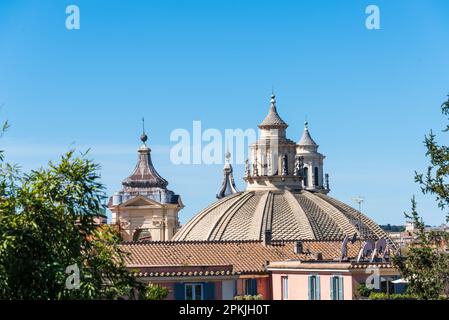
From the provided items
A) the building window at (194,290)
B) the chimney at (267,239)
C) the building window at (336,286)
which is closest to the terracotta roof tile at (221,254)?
the chimney at (267,239)

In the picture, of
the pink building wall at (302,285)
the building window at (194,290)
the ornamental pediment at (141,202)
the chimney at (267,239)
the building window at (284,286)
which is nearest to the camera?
the building window at (194,290)

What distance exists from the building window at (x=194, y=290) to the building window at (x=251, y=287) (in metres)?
4.68

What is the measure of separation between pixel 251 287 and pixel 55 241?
3394 cm

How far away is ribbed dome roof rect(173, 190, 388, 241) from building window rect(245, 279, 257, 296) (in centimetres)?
1515

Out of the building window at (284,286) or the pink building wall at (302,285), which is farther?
the building window at (284,286)

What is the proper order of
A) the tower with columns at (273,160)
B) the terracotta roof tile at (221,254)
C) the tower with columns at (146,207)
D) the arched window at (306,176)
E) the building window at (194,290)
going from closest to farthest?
the building window at (194,290) < the terracotta roof tile at (221,254) < the tower with columns at (273,160) < the tower with columns at (146,207) < the arched window at (306,176)

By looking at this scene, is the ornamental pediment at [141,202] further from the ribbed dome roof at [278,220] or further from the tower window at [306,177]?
the ribbed dome roof at [278,220]

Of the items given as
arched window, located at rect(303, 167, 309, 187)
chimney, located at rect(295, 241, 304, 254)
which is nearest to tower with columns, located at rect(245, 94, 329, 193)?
arched window, located at rect(303, 167, 309, 187)

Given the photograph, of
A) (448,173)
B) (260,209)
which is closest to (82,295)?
(448,173)

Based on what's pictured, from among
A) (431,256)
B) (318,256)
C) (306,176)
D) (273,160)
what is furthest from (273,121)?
(431,256)

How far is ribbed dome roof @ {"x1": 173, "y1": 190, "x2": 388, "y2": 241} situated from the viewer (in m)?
75.8

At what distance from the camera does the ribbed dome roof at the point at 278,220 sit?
75.8 meters

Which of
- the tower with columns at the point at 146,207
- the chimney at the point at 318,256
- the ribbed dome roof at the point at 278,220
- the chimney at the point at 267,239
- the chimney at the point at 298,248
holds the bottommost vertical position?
the chimney at the point at 318,256

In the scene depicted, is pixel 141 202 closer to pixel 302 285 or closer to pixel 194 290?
pixel 302 285
